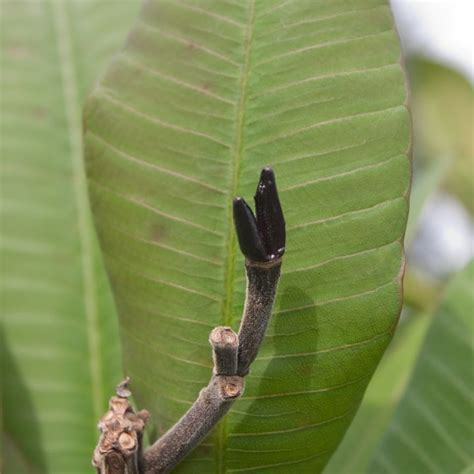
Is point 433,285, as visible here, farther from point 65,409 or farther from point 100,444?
point 100,444

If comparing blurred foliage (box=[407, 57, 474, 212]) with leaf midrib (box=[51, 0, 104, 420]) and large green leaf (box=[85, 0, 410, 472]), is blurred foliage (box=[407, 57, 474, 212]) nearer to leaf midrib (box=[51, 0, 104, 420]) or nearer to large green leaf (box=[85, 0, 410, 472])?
leaf midrib (box=[51, 0, 104, 420])

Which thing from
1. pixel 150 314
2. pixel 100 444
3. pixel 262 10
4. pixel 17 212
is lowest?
pixel 100 444

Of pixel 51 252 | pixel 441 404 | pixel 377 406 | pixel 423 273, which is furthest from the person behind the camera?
pixel 423 273

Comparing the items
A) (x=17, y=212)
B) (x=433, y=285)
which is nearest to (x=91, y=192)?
(x=17, y=212)

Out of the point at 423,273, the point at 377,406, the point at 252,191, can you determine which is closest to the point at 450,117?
the point at 423,273

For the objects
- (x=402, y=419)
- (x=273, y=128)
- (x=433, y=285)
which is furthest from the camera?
(x=433, y=285)

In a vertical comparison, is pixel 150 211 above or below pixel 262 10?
below

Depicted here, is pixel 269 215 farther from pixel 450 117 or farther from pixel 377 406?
pixel 450 117
